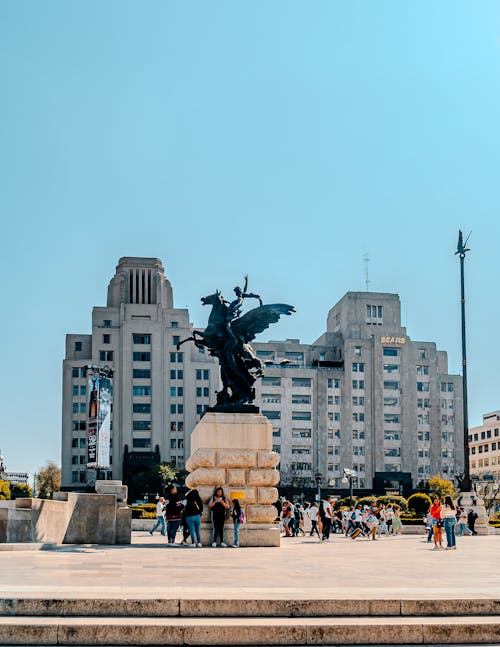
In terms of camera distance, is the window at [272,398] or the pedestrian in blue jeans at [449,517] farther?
the window at [272,398]

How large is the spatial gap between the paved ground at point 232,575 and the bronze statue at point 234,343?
553 centimetres

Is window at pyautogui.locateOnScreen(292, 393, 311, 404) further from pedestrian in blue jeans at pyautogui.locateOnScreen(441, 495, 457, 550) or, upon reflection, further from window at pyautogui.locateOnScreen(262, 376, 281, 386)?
pedestrian in blue jeans at pyautogui.locateOnScreen(441, 495, 457, 550)

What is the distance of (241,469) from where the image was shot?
21.6 meters

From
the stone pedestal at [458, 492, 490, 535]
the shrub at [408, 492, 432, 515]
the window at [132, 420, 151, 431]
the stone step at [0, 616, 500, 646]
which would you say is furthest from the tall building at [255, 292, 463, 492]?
the stone step at [0, 616, 500, 646]

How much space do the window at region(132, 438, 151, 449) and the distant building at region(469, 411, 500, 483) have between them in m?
51.0

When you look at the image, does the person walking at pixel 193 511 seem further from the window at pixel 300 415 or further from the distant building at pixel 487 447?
the distant building at pixel 487 447

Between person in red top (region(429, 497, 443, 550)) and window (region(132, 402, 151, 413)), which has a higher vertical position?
window (region(132, 402, 151, 413))

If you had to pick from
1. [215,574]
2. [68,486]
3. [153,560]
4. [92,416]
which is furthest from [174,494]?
[68,486]

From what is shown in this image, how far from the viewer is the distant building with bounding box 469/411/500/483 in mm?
127875

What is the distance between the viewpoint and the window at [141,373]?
104125mm

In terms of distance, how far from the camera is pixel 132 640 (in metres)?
8.42

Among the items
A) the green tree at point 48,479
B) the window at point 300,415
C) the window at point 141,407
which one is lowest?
the green tree at point 48,479

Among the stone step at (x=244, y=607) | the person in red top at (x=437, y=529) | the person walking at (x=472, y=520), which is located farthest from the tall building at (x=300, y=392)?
the stone step at (x=244, y=607)

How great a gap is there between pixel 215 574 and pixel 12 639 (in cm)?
447
